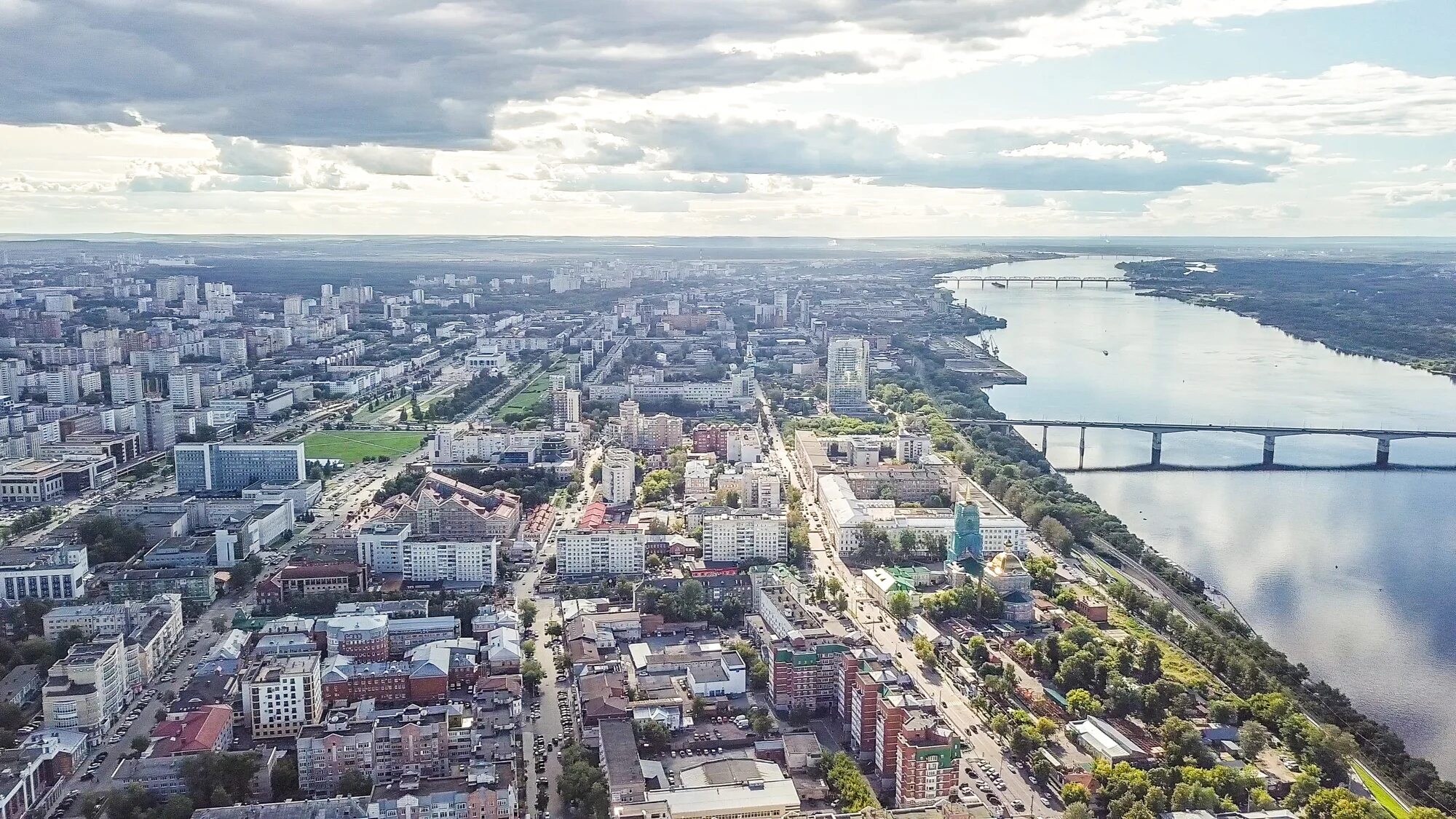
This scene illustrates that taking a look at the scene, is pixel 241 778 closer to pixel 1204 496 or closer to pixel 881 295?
pixel 1204 496

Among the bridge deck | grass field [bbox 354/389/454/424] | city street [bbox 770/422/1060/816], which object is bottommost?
city street [bbox 770/422/1060/816]

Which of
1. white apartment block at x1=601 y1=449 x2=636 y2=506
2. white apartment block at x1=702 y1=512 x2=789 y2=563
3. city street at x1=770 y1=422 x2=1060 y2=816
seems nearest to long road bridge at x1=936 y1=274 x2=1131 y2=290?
white apartment block at x1=601 y1=449 x2=636 y2=506

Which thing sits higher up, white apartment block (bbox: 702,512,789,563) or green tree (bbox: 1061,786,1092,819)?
white apartment block (bbox: 702,512,789,563)

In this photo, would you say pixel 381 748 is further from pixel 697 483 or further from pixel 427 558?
pixel 697 483

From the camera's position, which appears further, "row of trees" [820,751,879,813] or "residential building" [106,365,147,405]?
"residential building" [106,365,147,405]

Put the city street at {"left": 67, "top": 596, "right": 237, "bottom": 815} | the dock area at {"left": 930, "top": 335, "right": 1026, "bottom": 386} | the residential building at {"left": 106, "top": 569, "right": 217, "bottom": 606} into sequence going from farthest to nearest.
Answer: the dock area at {"left": 930, "top": 335, "right": 1026, "bottom": 386}, the residential building at {"left": 106, "top": 569, "right": 217, "bottom": 606}, the city street at {"left": 67, "top": 596, "right": 237, "bottom": 815}

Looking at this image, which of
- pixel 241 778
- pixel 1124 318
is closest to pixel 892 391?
pixel 241 778

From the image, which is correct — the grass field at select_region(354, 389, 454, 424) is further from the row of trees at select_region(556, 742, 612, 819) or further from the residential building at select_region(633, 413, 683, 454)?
the row of trees at select_region(556, 742, 612, 819)
